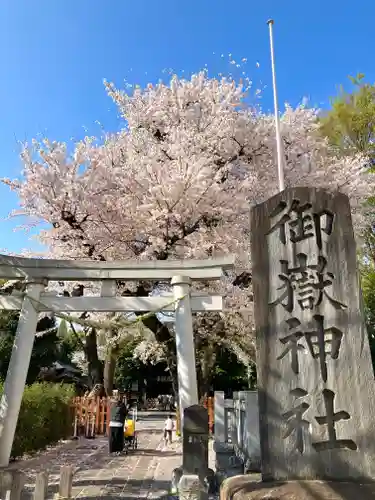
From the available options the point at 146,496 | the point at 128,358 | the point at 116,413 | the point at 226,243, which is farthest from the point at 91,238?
the point at 128,358

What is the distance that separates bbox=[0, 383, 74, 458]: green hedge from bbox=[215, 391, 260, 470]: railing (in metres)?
4.76

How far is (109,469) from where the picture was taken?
8852 millimetres

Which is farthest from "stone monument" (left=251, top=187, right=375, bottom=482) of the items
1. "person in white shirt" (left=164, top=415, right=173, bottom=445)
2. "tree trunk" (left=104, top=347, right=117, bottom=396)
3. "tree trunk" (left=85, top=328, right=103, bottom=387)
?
"tree trunk" (left=104, top=347, right=117, bottom=396)

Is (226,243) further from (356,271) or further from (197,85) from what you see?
(356,271)

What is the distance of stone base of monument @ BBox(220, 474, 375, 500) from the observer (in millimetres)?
2977

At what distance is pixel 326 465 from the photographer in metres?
3.30

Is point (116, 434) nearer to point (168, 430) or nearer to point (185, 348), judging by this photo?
point (168, 430)

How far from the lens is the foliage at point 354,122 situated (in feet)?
60.3

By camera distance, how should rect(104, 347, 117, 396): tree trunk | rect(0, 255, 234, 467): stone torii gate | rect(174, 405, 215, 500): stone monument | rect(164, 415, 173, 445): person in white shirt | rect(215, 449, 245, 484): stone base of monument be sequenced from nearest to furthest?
rect(174, 405, 215, 500): stone monument, rect(0, 255, 234, 467): stone torii gate, rect(215, 449, 245, 484): stone base of monument, rect(164, 415, 173, 445): person in white shirt, rect(104, 347, 117, 396): tree trunk

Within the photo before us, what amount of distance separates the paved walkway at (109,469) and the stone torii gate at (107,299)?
1673 millimetres

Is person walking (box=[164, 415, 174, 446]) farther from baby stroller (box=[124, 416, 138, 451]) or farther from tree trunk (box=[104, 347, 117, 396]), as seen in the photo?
tree trunk (box=[104, 347, 117, 396])

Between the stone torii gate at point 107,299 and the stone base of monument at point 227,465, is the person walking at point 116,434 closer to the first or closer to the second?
the stone base of monument at point 227,465

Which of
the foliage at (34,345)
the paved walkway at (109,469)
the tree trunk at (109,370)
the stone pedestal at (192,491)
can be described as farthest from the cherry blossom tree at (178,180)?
the foliage at (34,345)

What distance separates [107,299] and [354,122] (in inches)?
628
